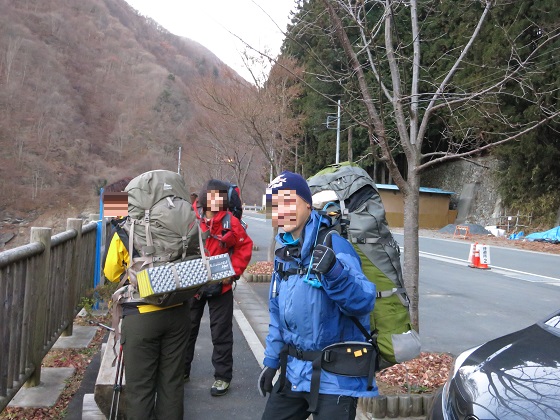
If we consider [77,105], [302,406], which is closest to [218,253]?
[302,406]

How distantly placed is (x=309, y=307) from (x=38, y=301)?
283 centimetres

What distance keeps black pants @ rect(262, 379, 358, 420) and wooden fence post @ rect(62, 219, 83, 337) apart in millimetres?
3799

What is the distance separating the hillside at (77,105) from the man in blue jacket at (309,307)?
47.8 meters

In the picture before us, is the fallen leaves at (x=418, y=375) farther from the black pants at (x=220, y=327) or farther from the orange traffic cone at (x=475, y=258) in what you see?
the orange traffic cone at (x=475, y=258)

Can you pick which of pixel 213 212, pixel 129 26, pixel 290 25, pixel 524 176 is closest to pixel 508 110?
pixel 524 176

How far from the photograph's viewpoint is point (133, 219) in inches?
126

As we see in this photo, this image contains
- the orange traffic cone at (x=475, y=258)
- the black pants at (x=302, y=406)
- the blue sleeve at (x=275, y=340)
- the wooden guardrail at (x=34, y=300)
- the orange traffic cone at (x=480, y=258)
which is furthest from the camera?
the orange traffic cone at (x=475, y=258)

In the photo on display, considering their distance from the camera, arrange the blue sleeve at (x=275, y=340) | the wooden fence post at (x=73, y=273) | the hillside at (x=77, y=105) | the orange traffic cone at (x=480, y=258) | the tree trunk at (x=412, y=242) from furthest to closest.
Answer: the hillside at (x=77, y=105) → the orange traffic cone at (x=480, y=258) → the wooden fence post at (x=73, y=273) → the tree trunk at (x=412, y=242) → the blue sleeve at (x=275, y=340)

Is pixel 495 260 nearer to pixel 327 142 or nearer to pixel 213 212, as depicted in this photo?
pixel 213 212

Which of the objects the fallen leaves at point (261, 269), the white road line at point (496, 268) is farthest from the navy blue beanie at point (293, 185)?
the white road line at point (496, 268)

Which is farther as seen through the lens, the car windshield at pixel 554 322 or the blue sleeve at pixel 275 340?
the car windshield at pixel 554 322

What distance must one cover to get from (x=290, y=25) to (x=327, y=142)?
87.6ft

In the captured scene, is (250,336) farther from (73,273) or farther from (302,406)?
(302,406)

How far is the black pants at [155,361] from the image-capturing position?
321cm
